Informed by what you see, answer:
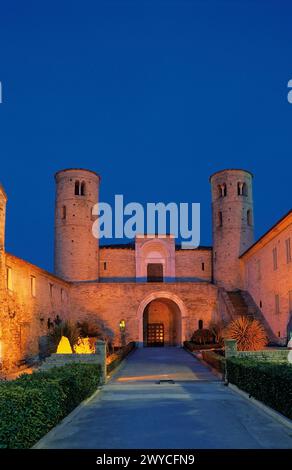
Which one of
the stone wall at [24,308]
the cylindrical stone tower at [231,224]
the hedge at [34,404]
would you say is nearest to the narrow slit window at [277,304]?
the cylindrical stone tower at [231,224]

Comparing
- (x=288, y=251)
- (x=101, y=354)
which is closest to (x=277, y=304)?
(x=288, y=251)

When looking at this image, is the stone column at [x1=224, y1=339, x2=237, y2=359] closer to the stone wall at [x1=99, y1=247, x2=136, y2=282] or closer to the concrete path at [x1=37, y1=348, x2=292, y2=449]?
the concrete path at [x1=37, y1=348, x2=292, y2=449]

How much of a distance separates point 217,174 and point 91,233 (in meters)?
11.6

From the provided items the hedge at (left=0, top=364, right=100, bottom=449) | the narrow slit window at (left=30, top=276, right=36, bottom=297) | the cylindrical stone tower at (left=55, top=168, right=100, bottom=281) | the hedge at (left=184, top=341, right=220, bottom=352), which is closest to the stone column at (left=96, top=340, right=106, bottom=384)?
the hedge at (left=0, top=364, right=100, bottom=449)

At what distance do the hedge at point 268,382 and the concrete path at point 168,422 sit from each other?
344mm

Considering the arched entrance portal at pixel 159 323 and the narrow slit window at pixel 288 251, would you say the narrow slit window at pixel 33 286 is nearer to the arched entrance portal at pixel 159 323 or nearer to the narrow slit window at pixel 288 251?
the narrow slit window at pixel 288 251

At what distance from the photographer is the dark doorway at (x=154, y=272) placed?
145ft

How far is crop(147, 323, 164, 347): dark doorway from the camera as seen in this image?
145 ft

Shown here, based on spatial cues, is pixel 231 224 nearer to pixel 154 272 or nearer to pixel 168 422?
pixel 154 272

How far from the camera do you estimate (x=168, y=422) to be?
31.3 feet
